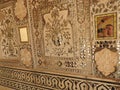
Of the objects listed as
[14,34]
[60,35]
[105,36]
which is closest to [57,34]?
[60,35]

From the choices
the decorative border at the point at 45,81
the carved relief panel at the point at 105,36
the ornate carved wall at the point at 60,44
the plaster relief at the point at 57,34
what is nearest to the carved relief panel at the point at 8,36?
the ornate carved wall at the point at 60,44

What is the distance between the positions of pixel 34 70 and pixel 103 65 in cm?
43

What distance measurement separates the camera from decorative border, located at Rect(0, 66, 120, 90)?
1.86 feet

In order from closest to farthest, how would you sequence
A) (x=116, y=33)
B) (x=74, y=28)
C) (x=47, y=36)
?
(x=116, y=33) < (x=74, y=28) < (x=47, y=36)

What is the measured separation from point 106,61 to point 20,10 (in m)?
0.59

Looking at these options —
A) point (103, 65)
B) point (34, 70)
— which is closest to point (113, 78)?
point (103, 65)

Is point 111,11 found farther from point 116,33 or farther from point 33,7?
point 33,7

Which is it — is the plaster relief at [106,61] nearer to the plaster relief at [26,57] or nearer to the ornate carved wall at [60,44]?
the ornate carved wall at [60,44]

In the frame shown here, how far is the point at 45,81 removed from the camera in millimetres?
755

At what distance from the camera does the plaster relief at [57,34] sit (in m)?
0.63

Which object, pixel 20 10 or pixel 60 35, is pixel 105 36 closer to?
pixel 60 35

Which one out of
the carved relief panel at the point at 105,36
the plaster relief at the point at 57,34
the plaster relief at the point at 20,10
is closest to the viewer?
the carved relief panel at the point at 105,36

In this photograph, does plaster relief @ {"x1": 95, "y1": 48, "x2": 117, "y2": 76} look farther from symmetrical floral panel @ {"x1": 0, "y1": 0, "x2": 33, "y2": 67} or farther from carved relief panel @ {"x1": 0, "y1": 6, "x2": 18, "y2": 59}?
carved relief panel @ {"x1": 0, "y1": 6, "x2": 18, "y2": 59}

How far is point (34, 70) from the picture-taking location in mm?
802
